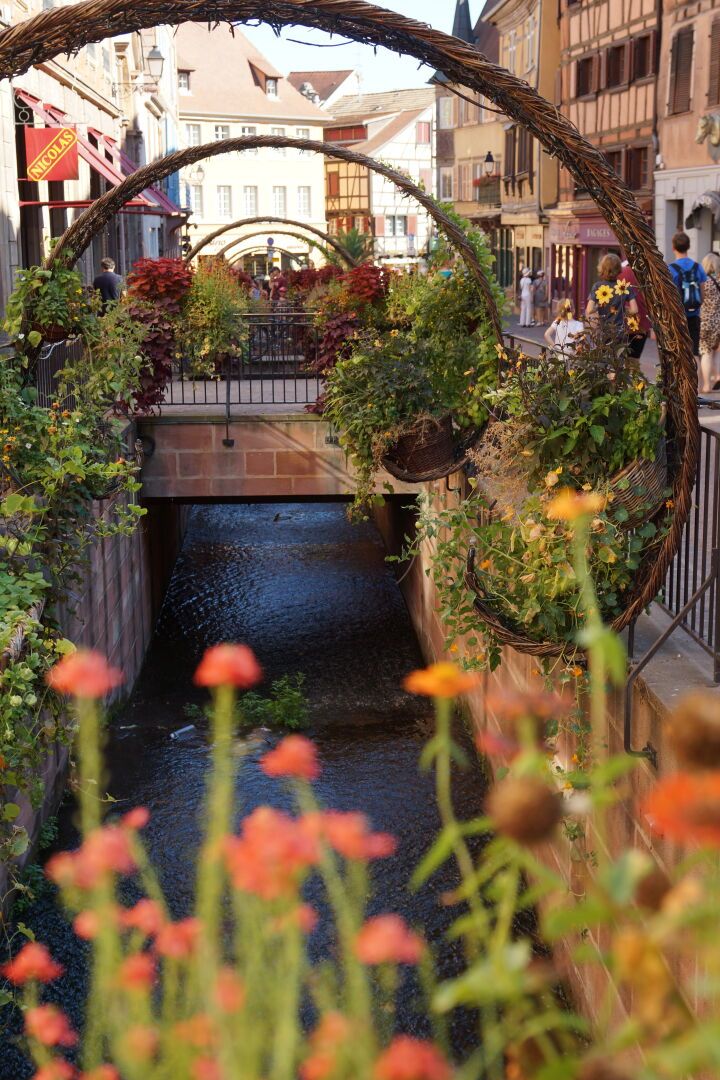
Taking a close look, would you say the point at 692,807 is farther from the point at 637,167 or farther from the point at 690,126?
the point at 637,167

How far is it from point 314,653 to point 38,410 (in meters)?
7.12

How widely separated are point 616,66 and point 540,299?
668cm

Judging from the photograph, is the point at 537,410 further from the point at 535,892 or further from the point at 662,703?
the point at 535,892

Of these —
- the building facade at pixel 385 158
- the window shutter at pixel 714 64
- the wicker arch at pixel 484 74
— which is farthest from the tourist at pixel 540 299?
the building facade at pixel 385 158

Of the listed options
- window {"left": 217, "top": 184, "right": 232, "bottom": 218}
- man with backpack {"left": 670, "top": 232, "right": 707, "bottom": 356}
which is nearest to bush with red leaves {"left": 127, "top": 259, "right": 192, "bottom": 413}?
man with backpack {"left": 670, "top": 232, "right": 707, "bottom": 356}

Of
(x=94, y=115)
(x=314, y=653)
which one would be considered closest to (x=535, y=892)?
(x=314, y=653)

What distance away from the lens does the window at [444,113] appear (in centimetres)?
6322

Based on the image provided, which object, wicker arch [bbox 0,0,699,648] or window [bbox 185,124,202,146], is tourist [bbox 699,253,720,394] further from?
window [bbox 185,124,202,146]

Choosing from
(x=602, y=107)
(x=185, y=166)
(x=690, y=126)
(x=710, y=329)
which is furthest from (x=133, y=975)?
(x=602, y=107)

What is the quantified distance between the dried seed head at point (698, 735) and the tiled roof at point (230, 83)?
64876 mm

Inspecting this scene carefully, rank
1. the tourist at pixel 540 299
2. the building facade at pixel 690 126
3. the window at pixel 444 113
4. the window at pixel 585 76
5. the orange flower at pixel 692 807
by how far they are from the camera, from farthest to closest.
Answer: the window at pixel 444 113 < the tourist at pixel 540 299 < the window at pixel 585 76 < the building facade at pixel 690 126 < the orange flower at pixel 692 807

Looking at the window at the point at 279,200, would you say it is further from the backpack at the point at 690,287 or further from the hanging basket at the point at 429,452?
the hanging basket at the point at 429,452

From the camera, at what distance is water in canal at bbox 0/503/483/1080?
8.03m

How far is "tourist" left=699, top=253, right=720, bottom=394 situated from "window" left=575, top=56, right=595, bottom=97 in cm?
2133
